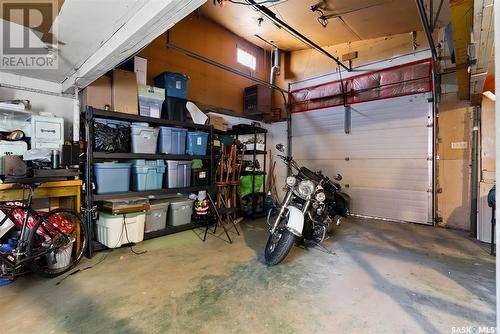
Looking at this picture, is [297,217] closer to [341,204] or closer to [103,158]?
Answer: [103,158]

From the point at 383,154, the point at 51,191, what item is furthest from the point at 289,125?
the point at 51,191

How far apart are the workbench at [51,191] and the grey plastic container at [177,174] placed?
1149 millimetres

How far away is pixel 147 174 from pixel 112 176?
17.9 inches

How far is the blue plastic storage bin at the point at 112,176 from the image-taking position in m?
3.15

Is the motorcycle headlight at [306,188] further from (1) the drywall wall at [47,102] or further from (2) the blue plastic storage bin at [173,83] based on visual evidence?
(1) the drywall wall at [47,102]

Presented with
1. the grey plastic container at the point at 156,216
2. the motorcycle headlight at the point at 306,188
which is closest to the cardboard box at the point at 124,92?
the grey plastic container at the point at 156,216

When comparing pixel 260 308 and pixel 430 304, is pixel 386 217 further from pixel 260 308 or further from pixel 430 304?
pixel 260 308

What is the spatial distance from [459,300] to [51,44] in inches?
178

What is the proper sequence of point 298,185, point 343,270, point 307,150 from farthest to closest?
point 307,150 → point 298,185 → point 343,270

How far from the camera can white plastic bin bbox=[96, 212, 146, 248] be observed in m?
3.09

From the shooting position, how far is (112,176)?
324cm

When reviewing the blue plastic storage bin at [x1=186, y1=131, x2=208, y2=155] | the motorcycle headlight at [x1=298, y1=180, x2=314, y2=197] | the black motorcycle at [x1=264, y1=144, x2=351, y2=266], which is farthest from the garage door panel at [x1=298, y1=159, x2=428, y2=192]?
the blue plastic storage bin at [x1=186, y1=131, x2=208, y2=155]

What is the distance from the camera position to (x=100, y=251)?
3.18 metres

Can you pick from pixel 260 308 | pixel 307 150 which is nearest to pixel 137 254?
pixel 260 308
